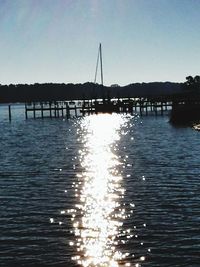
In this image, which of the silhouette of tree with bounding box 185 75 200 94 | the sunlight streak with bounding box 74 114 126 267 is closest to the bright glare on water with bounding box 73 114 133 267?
the sunlight streak with bounding box 74 114 126 267

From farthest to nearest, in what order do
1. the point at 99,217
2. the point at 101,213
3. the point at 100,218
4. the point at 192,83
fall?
the point at 192,83
the point at 101,213
the point at 99,217
the point at 100,218

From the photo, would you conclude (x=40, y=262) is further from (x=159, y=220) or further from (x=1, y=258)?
(x=159, y=220)

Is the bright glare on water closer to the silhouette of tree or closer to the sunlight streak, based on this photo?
the sunlight streak

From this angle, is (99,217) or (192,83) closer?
(99,217)

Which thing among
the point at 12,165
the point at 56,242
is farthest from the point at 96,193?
the point at 12,165

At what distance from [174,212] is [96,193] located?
6159 mm

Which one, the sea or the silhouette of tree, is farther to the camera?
the silhouette of tree

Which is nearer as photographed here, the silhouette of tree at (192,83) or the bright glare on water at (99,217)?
the bright glare on water at (99,217)

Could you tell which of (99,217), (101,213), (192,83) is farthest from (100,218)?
(192,83)

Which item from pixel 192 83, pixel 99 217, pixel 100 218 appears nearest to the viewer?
pixel 100 218

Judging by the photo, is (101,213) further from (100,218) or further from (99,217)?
(100,218)

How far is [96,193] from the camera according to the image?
2672 cm

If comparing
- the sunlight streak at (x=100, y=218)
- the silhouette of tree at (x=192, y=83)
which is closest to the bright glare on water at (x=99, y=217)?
the sunlight streak at (x=100, y=218)

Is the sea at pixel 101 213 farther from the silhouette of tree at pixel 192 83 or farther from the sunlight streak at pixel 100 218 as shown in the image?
the silhouette of tree at pixel 192 83
